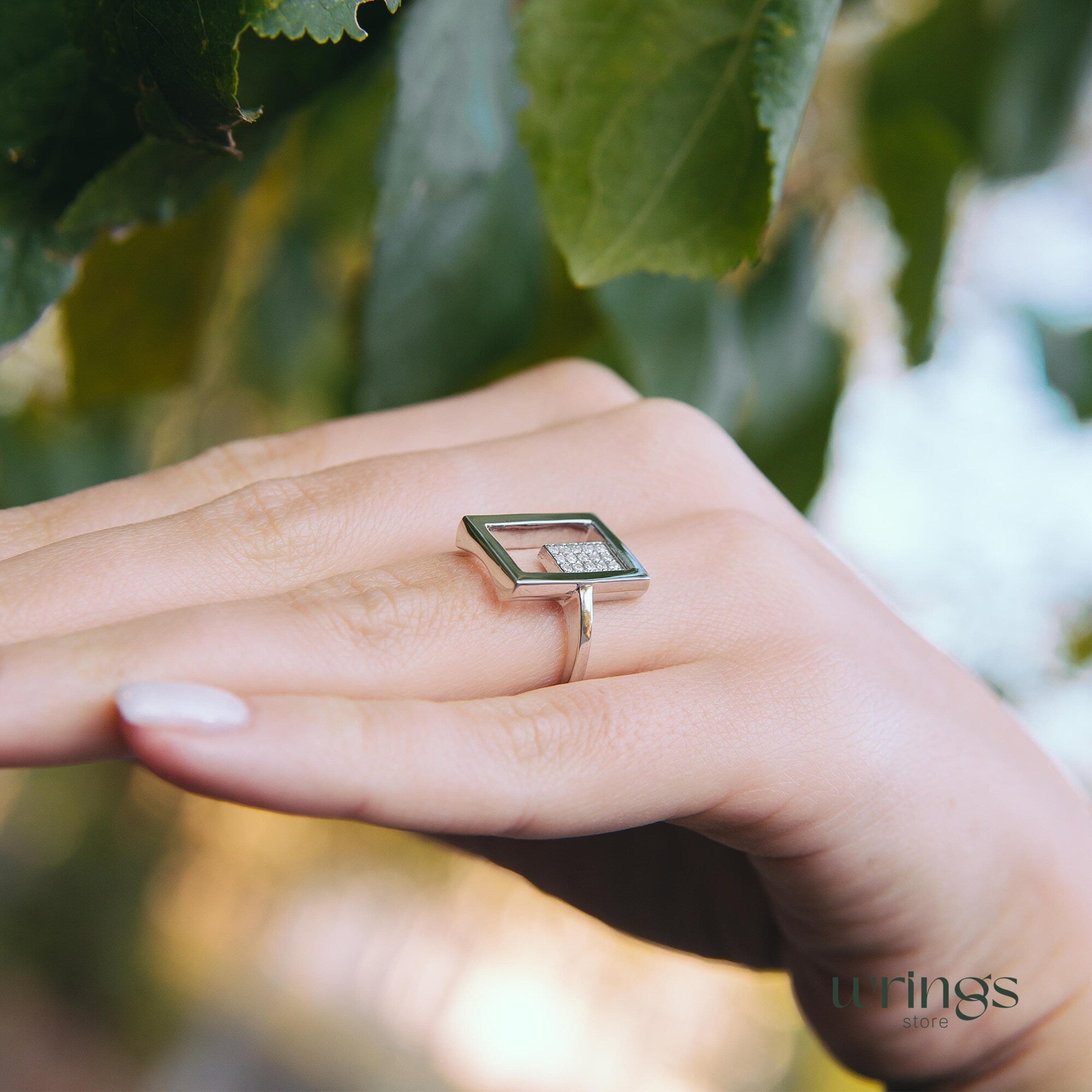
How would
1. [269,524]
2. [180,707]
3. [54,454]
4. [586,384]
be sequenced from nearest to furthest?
[180,707]
[269,524]
[586,384]
[54,454]

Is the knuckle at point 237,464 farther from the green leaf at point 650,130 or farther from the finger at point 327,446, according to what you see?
the green leaf at point 650,130

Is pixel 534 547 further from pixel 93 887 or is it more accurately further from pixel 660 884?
pixel 93 887

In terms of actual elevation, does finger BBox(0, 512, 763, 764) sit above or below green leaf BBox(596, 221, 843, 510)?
below

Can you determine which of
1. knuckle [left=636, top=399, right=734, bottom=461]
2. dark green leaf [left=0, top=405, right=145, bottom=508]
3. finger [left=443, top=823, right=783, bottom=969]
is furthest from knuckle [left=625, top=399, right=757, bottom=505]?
dark green leaf [left=0, top=405, right=145, bottom=508]

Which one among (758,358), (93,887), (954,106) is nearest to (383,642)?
(758,358)

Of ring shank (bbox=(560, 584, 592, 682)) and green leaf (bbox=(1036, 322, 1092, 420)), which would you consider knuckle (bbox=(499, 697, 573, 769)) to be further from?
Result: green leaf (bbox=(1036, 322, 1092, 420))

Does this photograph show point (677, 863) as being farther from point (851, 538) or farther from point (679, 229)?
point (851, 538)

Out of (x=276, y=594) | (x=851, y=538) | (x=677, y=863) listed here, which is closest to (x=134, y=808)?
(x=851, y=538)

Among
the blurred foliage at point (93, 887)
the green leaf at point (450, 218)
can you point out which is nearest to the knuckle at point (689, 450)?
the green leaf at point (450, 218)
